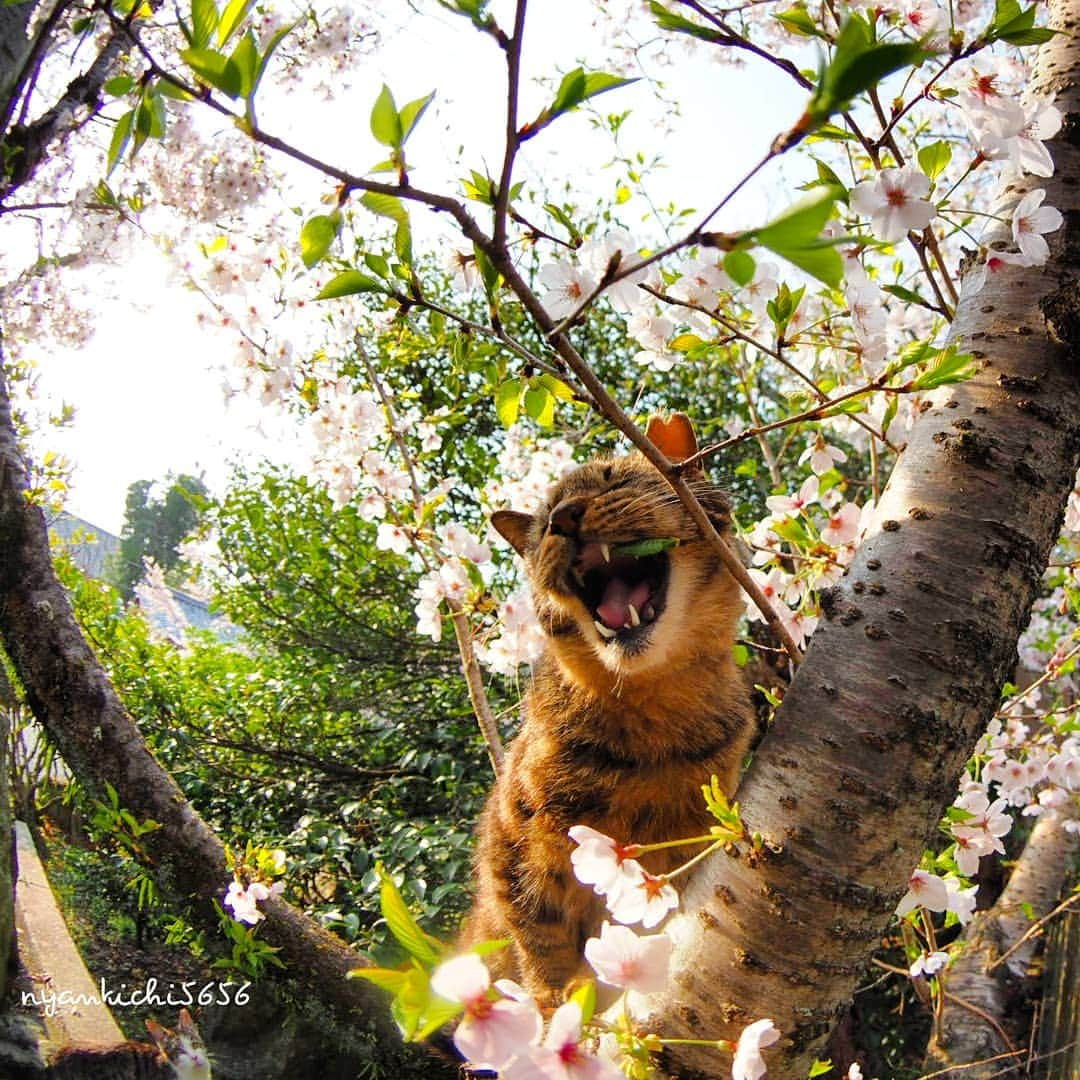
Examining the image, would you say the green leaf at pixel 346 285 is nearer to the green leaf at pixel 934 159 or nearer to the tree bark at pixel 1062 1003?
the green leaf at pixel 934 159

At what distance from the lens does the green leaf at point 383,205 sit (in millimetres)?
793

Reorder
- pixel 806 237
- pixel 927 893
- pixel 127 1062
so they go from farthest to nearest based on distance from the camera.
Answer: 1. pixel 127 1062
2. pixel 927 893
3. pixel 806 237

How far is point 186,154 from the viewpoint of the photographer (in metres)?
4.07

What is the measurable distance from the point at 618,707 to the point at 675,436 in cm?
71

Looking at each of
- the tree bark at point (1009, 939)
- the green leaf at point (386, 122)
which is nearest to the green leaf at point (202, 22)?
the green leaf at point (386, 122)

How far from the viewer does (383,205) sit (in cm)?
80

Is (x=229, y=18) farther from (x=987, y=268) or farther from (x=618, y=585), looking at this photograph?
(x=618, y=585)

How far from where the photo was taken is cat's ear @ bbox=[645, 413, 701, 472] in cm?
208

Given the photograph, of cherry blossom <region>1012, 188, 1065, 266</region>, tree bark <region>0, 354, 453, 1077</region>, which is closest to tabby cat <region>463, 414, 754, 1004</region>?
tree bark <region>0, 354, 453, 1077</region>

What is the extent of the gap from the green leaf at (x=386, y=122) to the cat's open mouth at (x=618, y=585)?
116 centimetres

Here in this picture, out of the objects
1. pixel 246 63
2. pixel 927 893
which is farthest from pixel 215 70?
pixel 927 893

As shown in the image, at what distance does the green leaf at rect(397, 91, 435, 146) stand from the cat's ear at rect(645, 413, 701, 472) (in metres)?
1.35

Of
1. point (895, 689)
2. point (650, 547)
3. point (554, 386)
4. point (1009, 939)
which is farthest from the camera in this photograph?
point (1009, 939)

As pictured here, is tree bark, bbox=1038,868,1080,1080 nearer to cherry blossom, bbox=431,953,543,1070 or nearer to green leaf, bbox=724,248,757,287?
cherry blossom, bbox=431,953,543,1070
